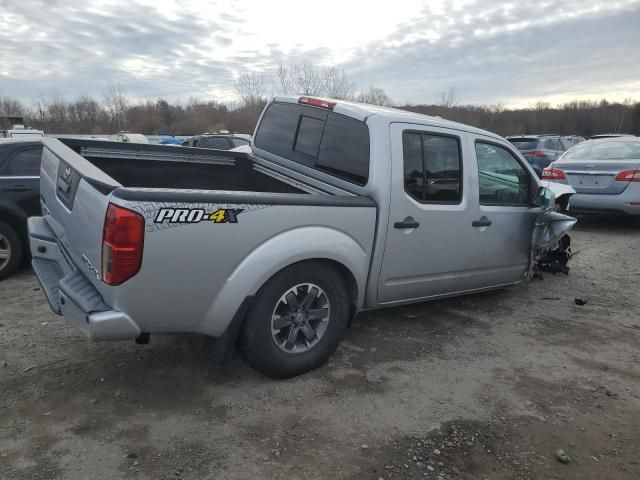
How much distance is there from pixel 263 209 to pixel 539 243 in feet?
10.8

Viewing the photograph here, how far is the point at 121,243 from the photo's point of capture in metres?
2.61

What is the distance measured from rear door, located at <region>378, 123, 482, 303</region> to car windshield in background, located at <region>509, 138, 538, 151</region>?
39.3ft

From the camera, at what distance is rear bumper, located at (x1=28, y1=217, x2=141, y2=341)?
2.70 meters

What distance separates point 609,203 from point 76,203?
330 inches

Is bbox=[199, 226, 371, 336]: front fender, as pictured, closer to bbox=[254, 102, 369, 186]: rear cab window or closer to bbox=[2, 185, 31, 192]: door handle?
bbox=[254, 102, 369, 186]: rear cab window

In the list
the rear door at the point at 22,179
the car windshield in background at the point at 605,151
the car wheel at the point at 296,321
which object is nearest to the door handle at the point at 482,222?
the car wheel at the point at 296,321

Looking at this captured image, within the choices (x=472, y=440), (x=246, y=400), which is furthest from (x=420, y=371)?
(x=246, y=400)

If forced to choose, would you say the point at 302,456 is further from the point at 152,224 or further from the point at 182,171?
the point at 182,171

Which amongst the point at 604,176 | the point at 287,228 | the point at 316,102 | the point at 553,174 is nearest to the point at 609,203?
the point at 604,176

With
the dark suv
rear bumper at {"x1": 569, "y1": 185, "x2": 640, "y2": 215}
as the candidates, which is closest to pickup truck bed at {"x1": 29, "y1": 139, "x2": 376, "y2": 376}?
rear bumper at {"x1": 569, "y1": 185, "x2": 640, "y2": 215}

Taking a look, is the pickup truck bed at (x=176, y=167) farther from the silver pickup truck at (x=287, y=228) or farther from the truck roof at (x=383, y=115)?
the truck roof at (x=383, y=115)

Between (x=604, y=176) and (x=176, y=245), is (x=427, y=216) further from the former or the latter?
(x=604, y=176)

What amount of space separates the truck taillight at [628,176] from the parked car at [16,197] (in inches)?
340

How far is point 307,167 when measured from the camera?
4.28 metres
